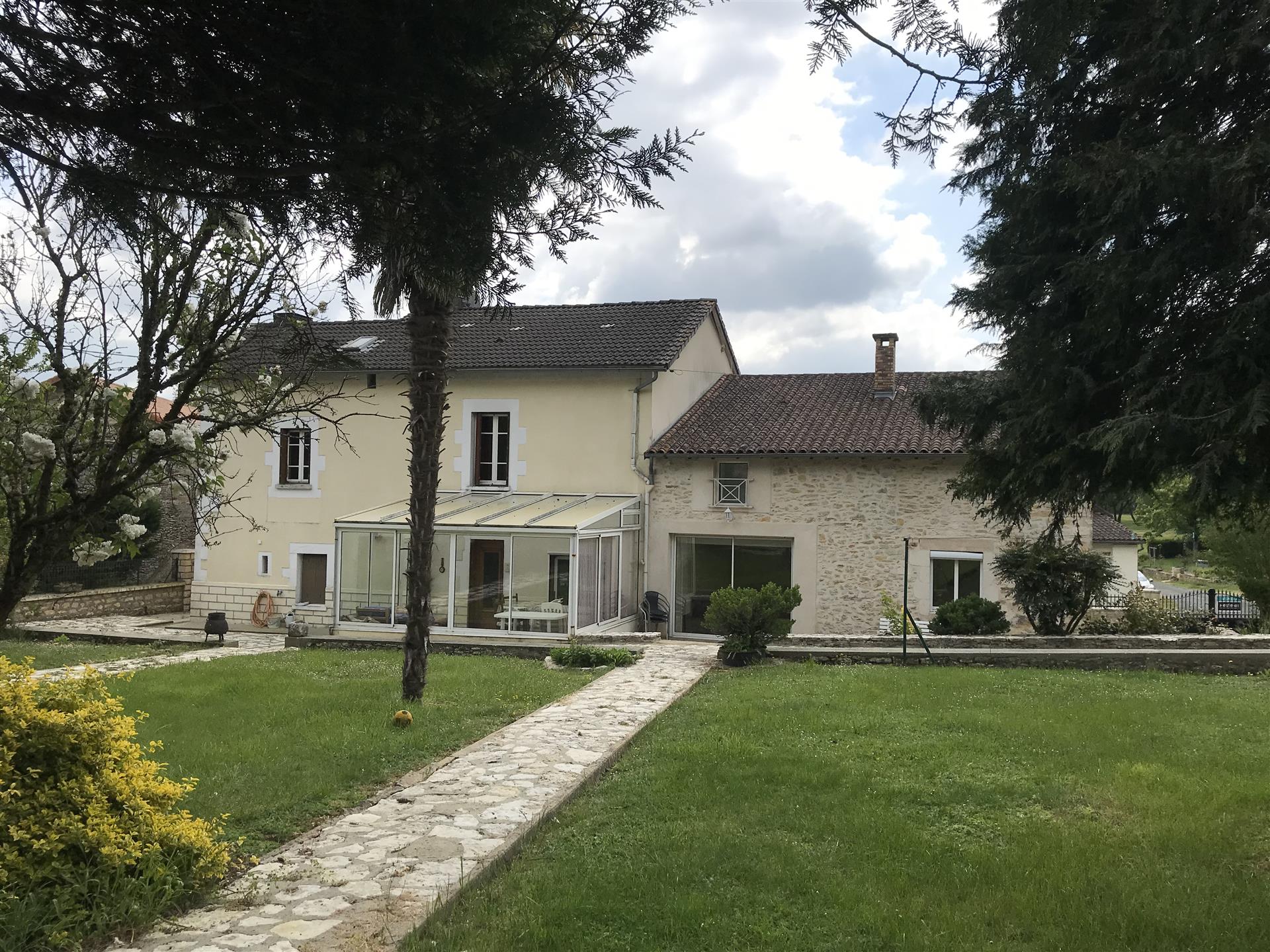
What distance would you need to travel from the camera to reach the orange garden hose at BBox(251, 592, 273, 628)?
20.9 m

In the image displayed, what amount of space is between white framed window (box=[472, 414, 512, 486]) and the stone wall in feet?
14.1

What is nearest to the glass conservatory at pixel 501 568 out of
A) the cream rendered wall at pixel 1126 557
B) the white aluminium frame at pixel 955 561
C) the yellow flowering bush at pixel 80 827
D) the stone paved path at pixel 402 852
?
the white aluminium frame at pixel 955 561

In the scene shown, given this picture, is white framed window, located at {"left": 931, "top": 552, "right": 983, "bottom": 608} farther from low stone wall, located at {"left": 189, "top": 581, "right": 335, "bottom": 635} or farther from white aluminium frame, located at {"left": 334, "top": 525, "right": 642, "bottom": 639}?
low stone wall, located at {"left": 189, "top": 581, "right": 335, "bottom": 635}

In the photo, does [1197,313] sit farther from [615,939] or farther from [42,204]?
[42,204]

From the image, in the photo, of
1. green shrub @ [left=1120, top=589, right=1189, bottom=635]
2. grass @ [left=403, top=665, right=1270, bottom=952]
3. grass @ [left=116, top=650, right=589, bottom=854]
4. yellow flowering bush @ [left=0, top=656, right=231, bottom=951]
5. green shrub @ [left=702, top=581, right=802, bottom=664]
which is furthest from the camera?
green shrub @ [left=1120, top=589, right=1189, bottom=635]

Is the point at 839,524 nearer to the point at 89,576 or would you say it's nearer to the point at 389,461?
the point at 389,461

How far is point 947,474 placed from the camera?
17500 mm

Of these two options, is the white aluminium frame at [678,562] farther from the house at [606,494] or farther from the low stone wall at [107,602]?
the low stone wall at [107,602]

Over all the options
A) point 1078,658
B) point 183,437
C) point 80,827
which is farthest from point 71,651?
point 1078,658

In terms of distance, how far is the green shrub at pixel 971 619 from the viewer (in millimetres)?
15406

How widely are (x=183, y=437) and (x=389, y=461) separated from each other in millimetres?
14468

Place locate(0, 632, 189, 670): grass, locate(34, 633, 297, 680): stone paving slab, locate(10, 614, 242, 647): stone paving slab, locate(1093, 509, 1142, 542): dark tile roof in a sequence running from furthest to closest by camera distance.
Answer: locate(1093, 509, 1142, 542): dark tile roof, locate(10, 614, 242, 647): stone paving slab, locate(0, 632, 189, 670): grass, locate(34, 633, 297, 680): stone paving slab

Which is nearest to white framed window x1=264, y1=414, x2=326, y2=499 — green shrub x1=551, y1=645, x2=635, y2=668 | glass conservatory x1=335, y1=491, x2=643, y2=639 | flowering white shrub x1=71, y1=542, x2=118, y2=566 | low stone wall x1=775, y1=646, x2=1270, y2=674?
glass conservatory x1=335, y1=491, x2=643, y2=639

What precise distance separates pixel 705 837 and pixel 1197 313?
3972mm
